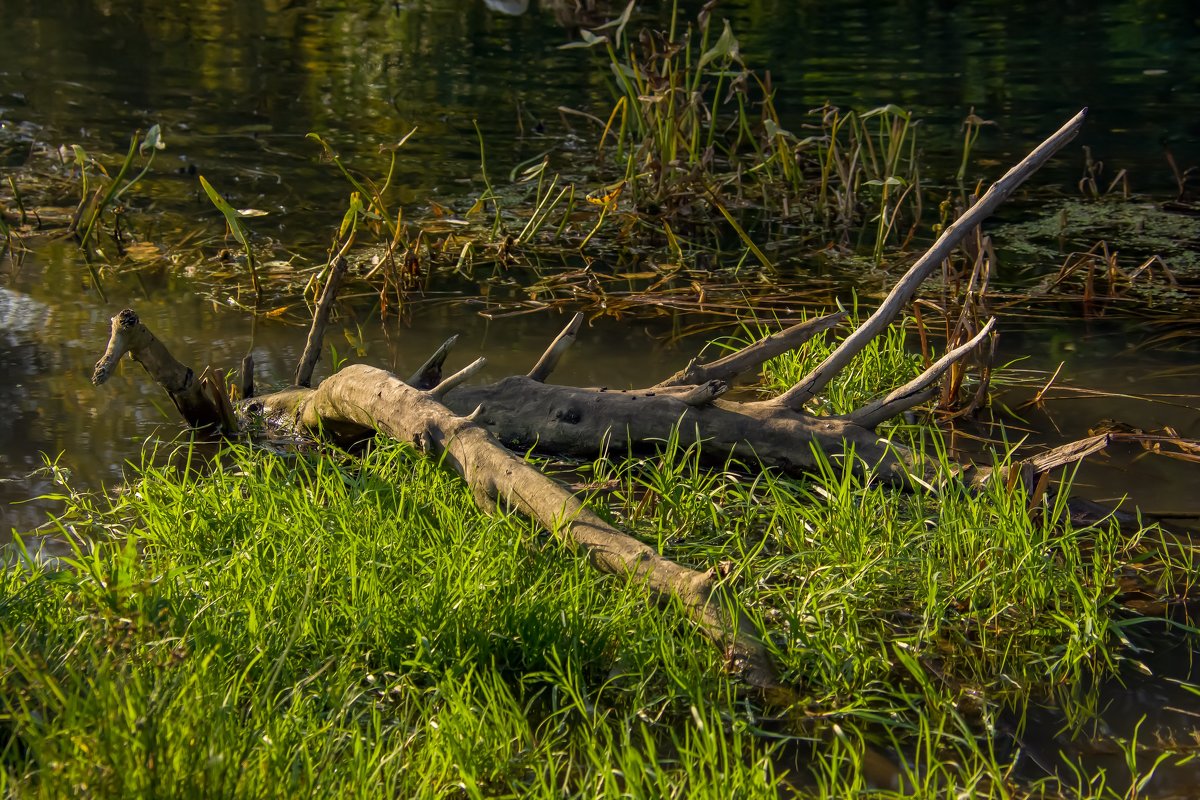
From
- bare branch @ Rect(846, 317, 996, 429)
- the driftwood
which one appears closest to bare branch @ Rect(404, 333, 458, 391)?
the driftwood

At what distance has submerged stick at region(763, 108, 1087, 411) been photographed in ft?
12.5

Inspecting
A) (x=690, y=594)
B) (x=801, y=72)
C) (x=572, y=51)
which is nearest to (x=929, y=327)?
(x=690, y=594)

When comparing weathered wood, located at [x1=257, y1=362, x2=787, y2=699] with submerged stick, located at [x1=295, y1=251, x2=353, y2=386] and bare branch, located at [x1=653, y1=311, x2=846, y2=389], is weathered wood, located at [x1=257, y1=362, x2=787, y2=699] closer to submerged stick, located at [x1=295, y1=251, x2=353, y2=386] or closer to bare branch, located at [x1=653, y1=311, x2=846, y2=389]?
submerged stick, located at [x1=295, y1=251, x2=353, y2=386]

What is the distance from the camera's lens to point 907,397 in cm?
374

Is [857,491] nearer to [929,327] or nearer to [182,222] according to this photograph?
[929,327]

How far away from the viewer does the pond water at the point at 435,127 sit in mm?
4762

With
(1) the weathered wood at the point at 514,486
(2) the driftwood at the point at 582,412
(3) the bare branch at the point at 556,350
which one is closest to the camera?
(1) the weathered wood at the point at 514,486

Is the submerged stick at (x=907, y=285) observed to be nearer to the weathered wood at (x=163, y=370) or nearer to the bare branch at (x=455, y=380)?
the bare branch at (x=455, y=380)

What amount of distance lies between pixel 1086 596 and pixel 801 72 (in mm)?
9430

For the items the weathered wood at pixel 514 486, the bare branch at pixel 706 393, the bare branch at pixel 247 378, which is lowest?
the bare branch at pixel 247 378

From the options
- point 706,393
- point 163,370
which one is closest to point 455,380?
point 706,393

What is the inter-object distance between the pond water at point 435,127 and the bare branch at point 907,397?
64 cm

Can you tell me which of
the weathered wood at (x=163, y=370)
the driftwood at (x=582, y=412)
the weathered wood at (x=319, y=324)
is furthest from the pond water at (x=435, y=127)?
the driftwood at (x=582, y=412)

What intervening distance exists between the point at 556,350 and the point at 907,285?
3.42 ft
